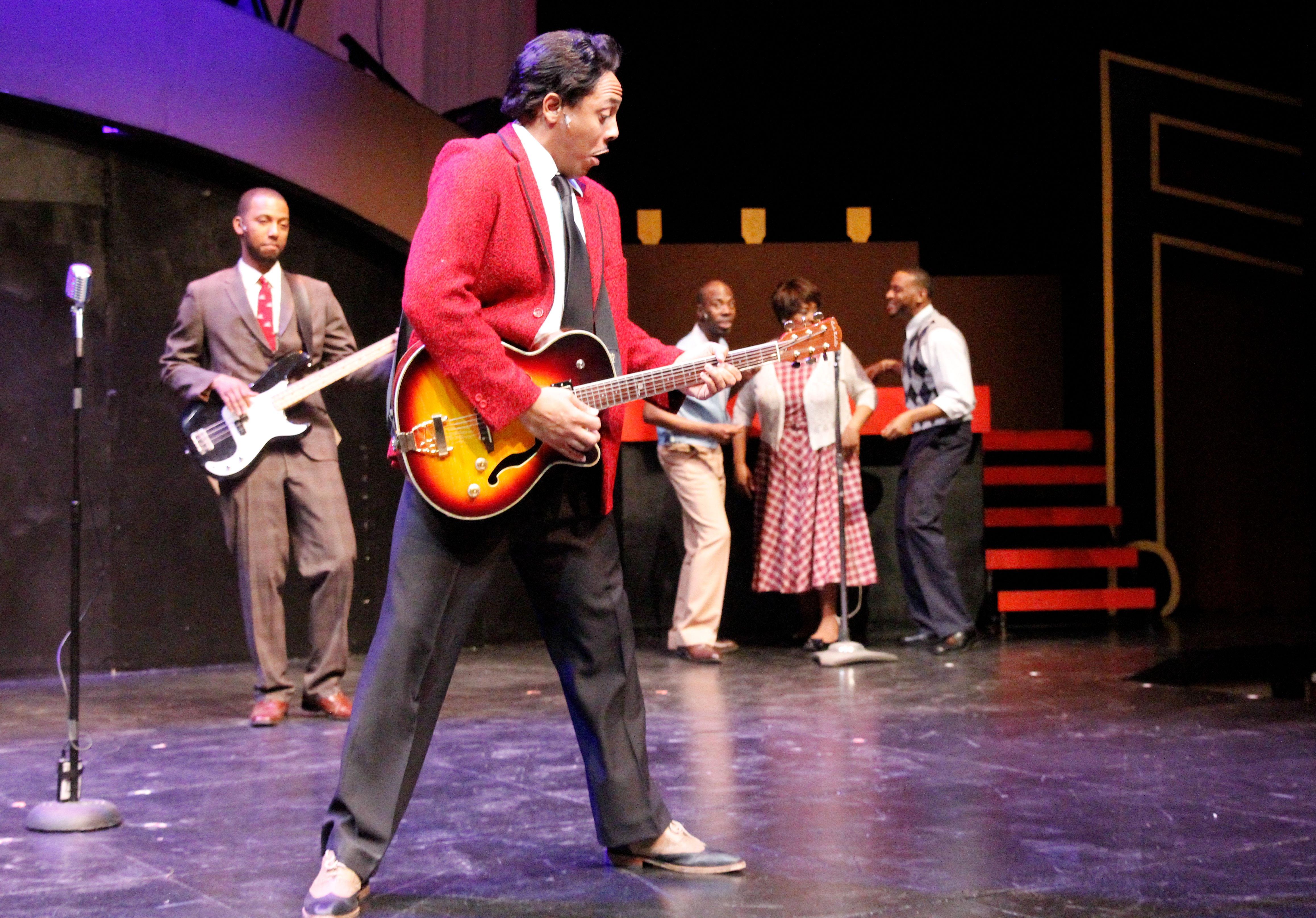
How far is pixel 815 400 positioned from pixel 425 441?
4588 mm

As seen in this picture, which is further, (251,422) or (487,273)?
(251,422)

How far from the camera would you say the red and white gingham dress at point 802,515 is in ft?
24.1

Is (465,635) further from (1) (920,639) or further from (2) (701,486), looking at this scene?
(1) (920,639)

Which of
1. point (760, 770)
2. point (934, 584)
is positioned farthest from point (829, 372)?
point (760, 770)

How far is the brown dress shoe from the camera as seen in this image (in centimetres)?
522

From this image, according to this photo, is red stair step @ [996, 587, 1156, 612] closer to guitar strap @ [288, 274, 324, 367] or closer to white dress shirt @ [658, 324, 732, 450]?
white dress shirt @ [658, 324, 732, 450]

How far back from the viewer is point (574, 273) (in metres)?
3.04

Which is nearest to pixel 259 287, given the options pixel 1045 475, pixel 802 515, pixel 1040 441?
pixel 802 515

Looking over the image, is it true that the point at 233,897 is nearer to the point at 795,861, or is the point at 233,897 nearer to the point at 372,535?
the point at 795,861

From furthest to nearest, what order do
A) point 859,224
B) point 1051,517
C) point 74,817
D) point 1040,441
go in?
point 859,224 → point 1040,441 → point 1051,517 → point 74,817

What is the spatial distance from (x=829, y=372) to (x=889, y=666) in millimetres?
1531

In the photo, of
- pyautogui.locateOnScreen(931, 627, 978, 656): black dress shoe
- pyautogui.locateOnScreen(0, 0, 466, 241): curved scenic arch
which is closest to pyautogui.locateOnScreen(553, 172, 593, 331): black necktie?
pyautogui.locateOnScreen(0, 0, 466, 241): curved scenic arch

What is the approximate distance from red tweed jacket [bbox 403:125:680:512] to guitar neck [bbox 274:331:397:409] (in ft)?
7.33

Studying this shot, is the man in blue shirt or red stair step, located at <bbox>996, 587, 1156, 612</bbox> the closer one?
the man in blue shirt
